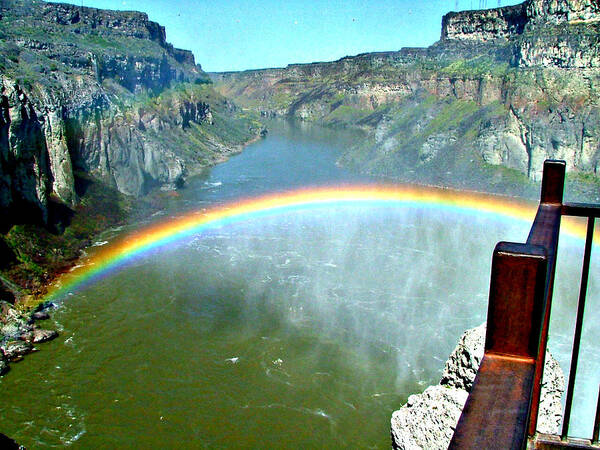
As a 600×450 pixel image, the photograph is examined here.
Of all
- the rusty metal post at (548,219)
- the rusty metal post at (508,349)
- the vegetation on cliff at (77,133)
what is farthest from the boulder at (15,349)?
the rusty metal post at (508,349)

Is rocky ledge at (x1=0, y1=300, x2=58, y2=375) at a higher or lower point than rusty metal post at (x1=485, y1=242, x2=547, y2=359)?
lower

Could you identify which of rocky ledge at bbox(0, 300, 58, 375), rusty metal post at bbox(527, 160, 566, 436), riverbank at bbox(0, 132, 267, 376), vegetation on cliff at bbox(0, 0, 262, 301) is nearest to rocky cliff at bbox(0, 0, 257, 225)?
vegetation on cliff at bbox(0, 0, 262, 301)

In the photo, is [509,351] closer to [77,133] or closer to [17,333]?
[17,333]

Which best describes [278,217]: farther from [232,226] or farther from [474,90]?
[474,90]

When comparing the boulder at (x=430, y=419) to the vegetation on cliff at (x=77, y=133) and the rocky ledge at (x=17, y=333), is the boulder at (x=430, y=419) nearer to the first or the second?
the rocky ledge at (x=17, y=333)

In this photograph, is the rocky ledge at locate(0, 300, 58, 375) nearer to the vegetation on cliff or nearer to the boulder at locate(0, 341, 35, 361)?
the boulder at locate(0, 341, 35, 361)

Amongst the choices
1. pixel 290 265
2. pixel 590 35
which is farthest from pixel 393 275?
pixel 590 35
